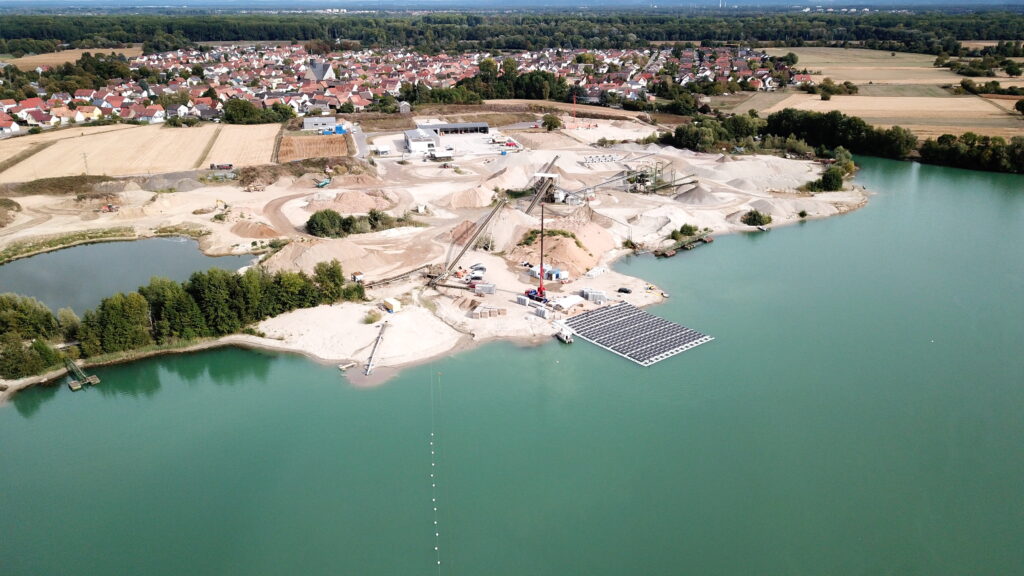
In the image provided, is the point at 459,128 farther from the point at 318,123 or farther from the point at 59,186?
the point at 59,186

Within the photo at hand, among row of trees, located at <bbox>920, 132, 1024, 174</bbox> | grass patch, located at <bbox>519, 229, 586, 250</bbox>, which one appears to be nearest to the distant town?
row of trees, located at <bbox>920, 132, 1024, 174</bbox>

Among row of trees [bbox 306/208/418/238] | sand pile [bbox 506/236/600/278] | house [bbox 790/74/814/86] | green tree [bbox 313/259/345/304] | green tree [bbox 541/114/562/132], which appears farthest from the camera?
house [bbox 790/74/814/86]

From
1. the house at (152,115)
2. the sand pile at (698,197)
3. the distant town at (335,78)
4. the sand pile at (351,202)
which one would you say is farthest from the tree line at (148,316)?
the house at (152,115)

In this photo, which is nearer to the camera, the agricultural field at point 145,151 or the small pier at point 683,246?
the small pier at point 683,246

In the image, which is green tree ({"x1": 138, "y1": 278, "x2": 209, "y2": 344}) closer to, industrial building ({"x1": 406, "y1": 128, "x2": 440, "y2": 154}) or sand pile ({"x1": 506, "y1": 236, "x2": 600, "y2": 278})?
sand pile ({"x1": 506, "y1": 236, "x2": 600, "y2": 278})

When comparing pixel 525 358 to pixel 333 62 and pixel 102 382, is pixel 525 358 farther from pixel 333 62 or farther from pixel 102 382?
pixel 333 62

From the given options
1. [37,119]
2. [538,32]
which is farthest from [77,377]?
[538,32]

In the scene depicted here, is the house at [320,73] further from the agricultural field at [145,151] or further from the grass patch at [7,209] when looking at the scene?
the grass patch at [7,209]
